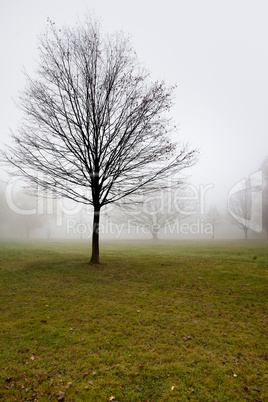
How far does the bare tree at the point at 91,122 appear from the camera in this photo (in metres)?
11.2

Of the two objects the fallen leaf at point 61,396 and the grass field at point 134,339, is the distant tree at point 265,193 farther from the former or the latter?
the fallen leaf at point 61,396

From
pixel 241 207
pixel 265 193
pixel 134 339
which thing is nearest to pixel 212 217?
pixel 241 207

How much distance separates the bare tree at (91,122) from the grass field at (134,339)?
5.35m

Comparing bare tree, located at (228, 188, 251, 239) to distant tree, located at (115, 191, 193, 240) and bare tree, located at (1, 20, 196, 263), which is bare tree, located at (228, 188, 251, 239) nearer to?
distant tree, located at (115, 191, 193, 240)

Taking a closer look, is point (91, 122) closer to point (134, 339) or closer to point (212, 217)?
point (134, 339)

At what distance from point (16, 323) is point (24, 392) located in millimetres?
2455

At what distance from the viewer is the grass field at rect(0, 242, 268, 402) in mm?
3457

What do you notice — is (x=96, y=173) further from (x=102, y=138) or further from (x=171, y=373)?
(x=171, y=373)

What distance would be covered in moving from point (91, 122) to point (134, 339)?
418 inches

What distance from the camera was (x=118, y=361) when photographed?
4047 millimetres

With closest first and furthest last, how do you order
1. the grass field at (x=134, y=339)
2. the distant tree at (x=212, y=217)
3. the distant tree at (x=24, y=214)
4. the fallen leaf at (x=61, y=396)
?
1. the fallen leaf at (x=61, y=396)
2. the grass field at (x=134, y=339)
3. the distant tree at (x=24, y=214)
4. the distant tree at (x=212, y=217)

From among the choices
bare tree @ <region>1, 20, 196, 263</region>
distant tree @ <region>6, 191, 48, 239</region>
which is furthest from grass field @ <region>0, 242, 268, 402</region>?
distant tree @ <region>6, 191, 48, 239</region>

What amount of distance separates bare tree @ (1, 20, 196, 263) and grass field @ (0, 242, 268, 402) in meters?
5.35

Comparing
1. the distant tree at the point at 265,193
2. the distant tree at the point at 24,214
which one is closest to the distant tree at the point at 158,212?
the distant tree at the point at 265,193
